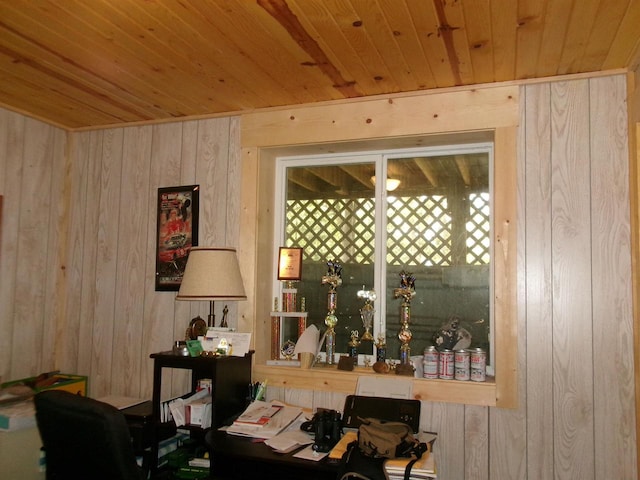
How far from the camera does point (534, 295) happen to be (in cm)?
235

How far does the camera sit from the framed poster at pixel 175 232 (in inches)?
117

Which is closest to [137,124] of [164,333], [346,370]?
[164,333]

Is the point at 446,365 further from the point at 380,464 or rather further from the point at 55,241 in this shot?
the point at 55,241

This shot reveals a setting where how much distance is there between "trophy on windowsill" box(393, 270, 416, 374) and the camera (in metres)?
2.66

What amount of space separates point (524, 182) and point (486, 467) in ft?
4.29

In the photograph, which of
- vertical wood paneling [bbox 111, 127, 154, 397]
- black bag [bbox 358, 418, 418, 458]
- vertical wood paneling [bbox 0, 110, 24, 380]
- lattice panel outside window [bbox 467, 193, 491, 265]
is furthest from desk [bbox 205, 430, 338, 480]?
vertical wood paneling [bbox 0, 110, 24, 380]

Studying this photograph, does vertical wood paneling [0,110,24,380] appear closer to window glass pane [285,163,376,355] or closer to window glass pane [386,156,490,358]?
window glass pane [285,163,376,355]

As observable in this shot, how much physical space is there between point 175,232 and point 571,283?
81.9 inches

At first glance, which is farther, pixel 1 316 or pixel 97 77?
pixel 1 316

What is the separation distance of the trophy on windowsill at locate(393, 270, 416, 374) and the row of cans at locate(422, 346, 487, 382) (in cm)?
13

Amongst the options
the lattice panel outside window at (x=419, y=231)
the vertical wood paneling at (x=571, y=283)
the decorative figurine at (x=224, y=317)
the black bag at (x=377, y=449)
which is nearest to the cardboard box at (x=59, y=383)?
the decorative figurine at (x=224, y=317)

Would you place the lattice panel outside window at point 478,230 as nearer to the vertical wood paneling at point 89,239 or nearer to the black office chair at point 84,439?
the black office chair at point 84,439

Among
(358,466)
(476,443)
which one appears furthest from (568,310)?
(358,466)

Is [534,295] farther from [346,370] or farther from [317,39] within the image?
[317,39]
